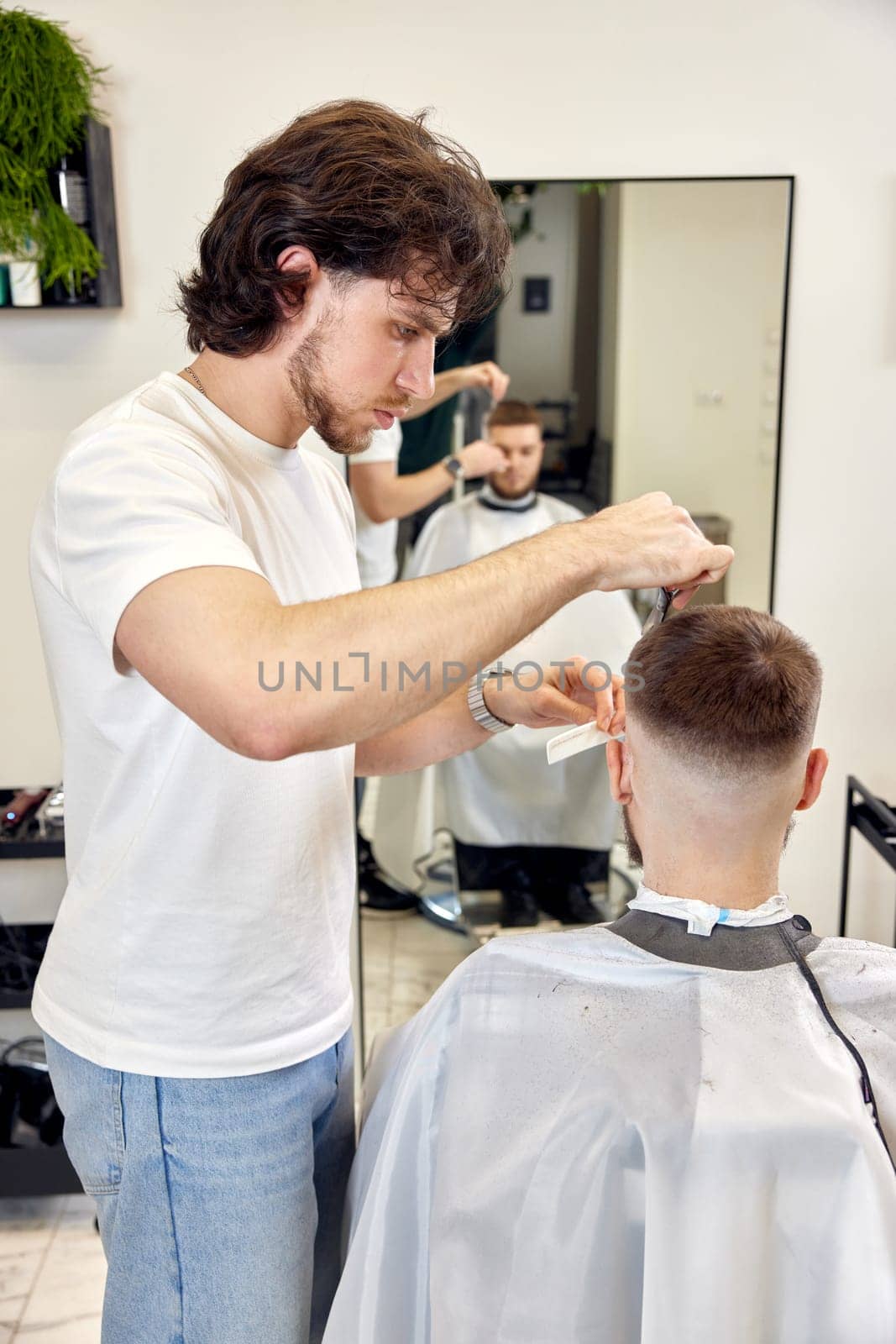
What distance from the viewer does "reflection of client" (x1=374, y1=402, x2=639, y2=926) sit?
2.63 m

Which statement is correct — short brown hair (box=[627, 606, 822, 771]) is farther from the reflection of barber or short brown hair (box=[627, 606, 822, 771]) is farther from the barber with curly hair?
the reflection of barber

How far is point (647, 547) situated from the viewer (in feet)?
→ 3.79

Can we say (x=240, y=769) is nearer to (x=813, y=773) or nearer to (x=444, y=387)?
(x=813, y=773)

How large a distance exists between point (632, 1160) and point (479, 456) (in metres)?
1.67

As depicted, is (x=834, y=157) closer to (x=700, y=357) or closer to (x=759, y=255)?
(x=759, y=255)

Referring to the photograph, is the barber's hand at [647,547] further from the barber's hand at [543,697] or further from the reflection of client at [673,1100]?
the barber's hand at [543,697]

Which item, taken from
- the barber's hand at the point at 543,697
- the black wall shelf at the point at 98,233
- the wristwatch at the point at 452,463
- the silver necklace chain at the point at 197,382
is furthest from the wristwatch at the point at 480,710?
the black wall shelf at the point at 98,233

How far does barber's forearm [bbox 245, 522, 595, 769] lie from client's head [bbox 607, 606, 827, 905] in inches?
13.6

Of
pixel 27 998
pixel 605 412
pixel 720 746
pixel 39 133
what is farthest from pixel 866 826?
pixel 39 133

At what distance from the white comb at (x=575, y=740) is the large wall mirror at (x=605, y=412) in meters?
1.14

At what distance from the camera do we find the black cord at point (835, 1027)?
4.08 feet

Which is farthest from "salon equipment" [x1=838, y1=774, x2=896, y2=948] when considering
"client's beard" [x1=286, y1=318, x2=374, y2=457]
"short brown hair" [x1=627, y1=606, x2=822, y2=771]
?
"client's beard" [x1=286, y1=318, x2=374, y2=457]

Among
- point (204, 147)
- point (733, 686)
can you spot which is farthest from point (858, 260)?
point (733, 686)

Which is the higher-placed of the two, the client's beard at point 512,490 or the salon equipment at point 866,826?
the client's beard at point 512,490
